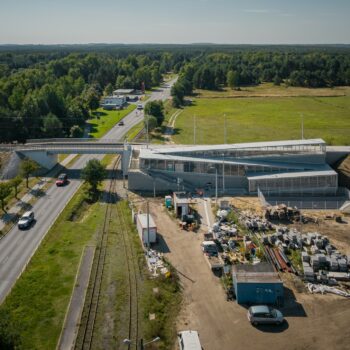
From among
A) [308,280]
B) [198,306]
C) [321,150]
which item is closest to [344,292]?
[308,280]

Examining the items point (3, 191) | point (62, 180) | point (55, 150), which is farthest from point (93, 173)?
point (55, 150)

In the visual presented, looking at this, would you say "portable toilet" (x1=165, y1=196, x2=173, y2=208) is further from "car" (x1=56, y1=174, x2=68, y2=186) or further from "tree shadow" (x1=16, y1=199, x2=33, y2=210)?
"car" (x1=56, y1=174, x2=68, y2=186)

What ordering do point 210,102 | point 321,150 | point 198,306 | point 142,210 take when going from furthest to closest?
1. point 210,102
2. point 321,150
3. point 142,210
4. point 198,306

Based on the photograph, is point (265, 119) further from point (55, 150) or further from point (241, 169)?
point (55, 150)

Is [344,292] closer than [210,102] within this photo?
Yes

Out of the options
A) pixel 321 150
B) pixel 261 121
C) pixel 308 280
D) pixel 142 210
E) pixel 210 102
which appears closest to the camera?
pixel 308 280

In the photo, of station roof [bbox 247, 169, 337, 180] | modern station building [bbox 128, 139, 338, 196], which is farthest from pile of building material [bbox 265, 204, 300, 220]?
station roof [bbox 247, 169, 337, 180]

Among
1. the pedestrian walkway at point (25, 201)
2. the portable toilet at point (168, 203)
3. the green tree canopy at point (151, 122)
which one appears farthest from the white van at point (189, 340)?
the green tree canopy at point (151, 122)

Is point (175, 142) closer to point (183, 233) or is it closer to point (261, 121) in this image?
point (261, 121)

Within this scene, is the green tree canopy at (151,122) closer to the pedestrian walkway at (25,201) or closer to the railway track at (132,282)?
the pedestrian walkway at (25,201)
